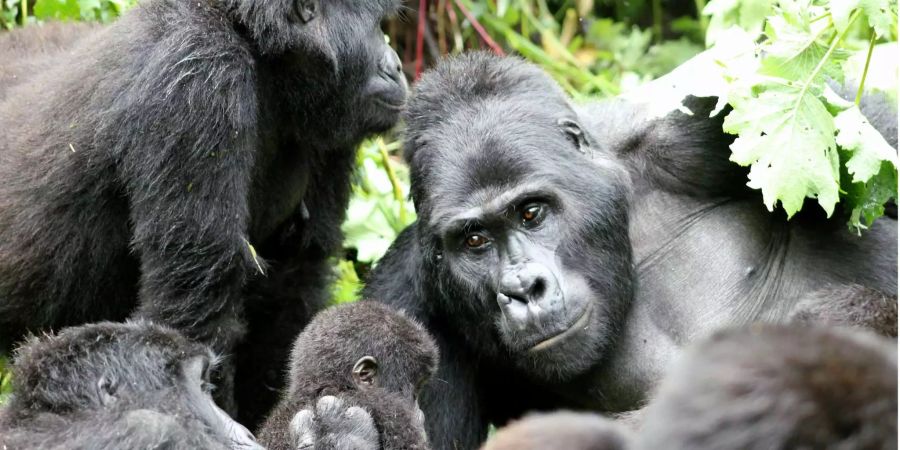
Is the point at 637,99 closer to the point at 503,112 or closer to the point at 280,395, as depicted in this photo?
the point at 503,112

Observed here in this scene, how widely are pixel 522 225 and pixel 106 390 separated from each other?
5.13 ft

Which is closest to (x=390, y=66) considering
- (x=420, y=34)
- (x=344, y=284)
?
(x=344, y=284)

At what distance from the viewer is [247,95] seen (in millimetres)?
4875

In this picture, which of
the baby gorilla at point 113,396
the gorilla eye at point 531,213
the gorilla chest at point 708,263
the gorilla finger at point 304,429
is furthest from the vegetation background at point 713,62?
the baby gorilla at point 113,396

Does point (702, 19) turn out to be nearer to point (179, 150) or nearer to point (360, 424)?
point (179, 150)

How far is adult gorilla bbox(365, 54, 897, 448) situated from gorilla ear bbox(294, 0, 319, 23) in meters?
0.58

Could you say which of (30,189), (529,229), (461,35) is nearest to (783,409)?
(529,229)

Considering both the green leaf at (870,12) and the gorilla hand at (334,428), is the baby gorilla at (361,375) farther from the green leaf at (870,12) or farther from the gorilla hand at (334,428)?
the green leaf at (870,12)

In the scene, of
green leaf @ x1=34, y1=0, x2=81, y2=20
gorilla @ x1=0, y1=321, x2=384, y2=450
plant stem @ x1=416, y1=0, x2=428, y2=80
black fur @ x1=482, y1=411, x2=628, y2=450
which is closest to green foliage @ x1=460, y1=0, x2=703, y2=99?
plant stem @ x1=416, y1=0, x2=428, y2=80

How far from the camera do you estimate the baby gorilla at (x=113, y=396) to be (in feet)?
11.9

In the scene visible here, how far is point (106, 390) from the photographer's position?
3.82m

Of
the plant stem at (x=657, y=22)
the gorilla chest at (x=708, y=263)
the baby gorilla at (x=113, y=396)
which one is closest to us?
the baby gorilla at (x=113, y=396)

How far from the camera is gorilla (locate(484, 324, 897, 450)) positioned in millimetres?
2016

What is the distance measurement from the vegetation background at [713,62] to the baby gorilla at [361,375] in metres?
1.32
